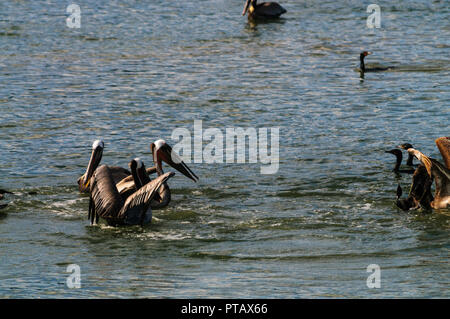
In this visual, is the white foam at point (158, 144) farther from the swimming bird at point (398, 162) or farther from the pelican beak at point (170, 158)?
the swimming bird at point (398, 162)

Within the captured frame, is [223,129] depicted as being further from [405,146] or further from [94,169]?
[94,169]

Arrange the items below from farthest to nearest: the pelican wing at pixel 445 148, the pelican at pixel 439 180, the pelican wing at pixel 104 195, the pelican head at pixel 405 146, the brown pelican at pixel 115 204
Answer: the pelican head at pixel 405 146
the pelican wing at pixel 445 148
the pelican at pixel 439 180
the pelican wing at pixel 104 195
the brown pelican at pixel 115 204

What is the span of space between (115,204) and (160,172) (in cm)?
145

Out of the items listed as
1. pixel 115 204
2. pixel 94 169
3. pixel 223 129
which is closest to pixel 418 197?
pixel 115 204

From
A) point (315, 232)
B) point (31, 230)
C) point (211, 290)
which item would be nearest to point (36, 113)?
point (31, 230)

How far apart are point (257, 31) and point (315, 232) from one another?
14.5m

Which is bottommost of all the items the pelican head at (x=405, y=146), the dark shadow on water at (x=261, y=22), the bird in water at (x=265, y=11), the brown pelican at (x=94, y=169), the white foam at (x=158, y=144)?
the brown pelican at (x=94, y=169)

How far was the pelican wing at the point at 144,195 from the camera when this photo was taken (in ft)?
35.0

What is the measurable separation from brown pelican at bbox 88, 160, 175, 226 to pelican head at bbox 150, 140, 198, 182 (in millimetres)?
1049

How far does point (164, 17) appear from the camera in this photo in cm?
2506

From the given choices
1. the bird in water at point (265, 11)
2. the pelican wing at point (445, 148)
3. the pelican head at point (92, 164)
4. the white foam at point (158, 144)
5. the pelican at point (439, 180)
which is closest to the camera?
the pelican at point (439, 180)

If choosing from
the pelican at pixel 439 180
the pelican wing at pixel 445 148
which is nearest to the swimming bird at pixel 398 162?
the pelican wing at pixel 445 148

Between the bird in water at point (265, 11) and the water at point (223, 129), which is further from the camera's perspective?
the bird in water at point (265, 11)

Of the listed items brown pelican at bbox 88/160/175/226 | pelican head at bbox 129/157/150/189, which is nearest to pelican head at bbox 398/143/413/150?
pelican head at bbox 129/157/150/189
